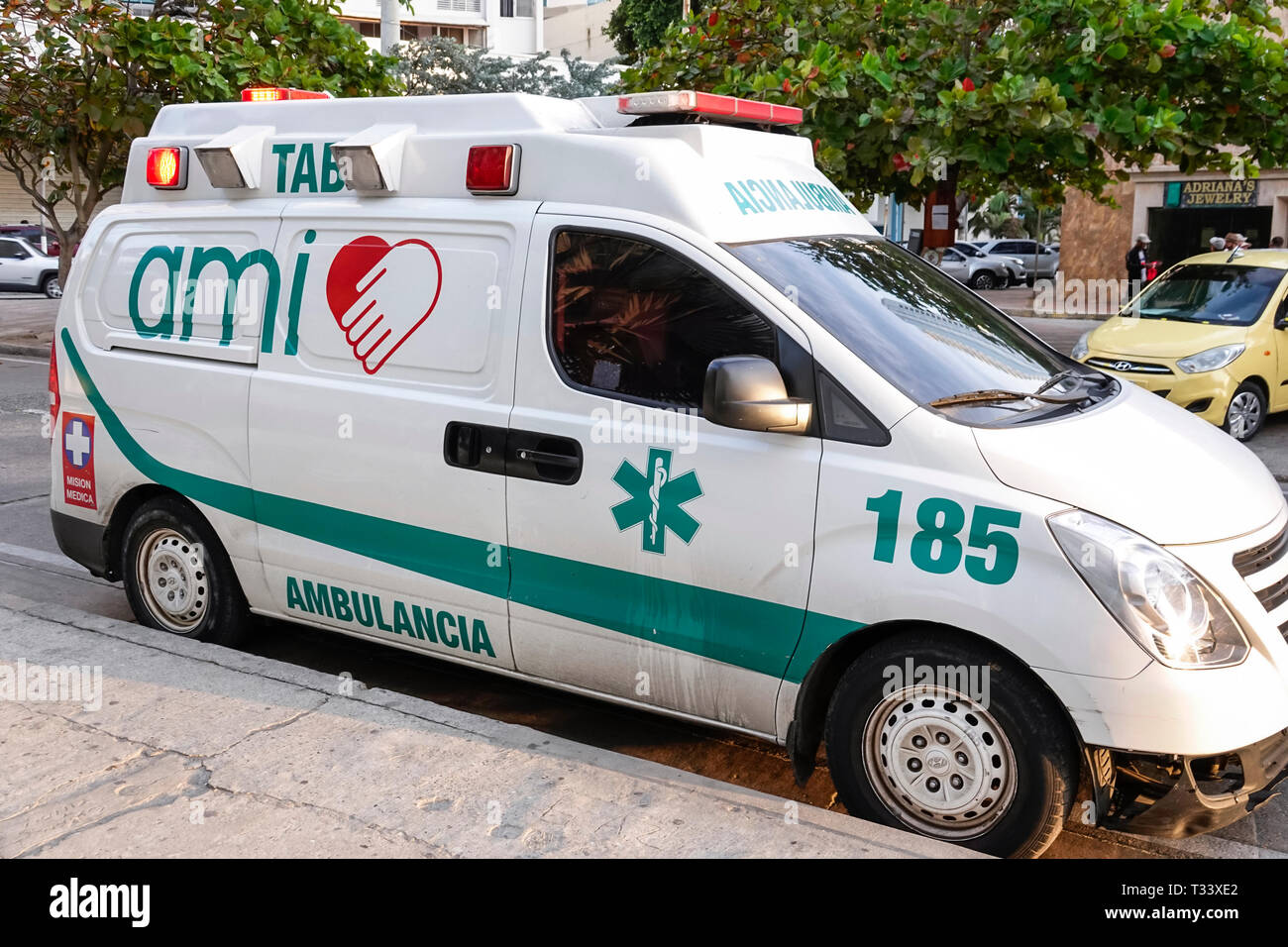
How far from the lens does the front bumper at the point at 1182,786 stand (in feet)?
10.8

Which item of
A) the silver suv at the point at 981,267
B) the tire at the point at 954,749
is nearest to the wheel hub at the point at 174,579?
the tire at the point at 954,749

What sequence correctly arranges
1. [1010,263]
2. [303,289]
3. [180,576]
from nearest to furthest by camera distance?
[303,289] < [180,576] < [1010,263]

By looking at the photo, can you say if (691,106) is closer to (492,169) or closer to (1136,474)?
(492,169)

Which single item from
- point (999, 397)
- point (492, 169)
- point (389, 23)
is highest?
point (389, 23)

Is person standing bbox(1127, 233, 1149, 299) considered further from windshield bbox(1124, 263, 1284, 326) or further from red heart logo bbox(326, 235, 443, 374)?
red heart logo bbox(326, 235, 443, 374)

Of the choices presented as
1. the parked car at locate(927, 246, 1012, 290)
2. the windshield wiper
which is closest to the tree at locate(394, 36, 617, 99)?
the parked car at locate(927, 246, 1012, 290)

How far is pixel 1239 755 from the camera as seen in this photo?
3.29 metres

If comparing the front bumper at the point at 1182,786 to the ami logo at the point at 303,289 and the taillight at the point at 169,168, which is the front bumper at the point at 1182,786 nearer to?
the ami logo at the point at 303,289

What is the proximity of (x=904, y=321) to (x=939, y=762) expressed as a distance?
136 centimetres

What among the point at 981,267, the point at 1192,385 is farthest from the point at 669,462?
the point at 981,267

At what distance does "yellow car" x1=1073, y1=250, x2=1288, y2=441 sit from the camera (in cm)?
1041

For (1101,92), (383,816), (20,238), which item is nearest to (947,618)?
(383,816)

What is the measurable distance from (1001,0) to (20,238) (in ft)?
81.5

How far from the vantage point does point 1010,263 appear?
1481 inches
